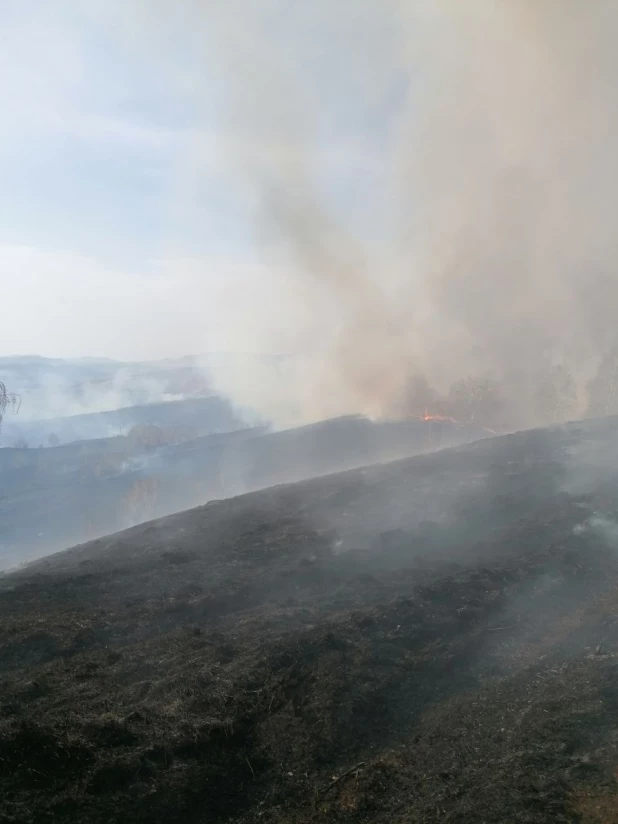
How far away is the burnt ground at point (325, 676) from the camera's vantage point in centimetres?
928

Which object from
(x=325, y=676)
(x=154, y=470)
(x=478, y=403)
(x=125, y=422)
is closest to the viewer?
(x=325, y=676)

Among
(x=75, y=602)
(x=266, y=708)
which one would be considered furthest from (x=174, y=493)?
(x=266, y=708)

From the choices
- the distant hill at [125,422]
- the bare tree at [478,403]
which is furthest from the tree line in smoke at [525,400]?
the distant hill at [125,422]

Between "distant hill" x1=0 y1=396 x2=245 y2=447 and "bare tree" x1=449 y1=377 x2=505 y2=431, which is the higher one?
"distant hill" x1=0 y1=396 x2=245 y2=447

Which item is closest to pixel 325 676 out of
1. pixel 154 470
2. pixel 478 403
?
pixel 478 403

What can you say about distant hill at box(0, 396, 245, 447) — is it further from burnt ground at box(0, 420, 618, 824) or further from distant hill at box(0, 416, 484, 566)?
burnt ground at box(0, 420, 618, 824)

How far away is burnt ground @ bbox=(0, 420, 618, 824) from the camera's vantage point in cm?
928

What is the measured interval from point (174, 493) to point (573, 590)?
55.7 m

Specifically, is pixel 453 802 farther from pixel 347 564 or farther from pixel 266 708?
pixel 347 564

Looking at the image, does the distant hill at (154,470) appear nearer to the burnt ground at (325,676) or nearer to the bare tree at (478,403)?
the bare tree at (478,403)

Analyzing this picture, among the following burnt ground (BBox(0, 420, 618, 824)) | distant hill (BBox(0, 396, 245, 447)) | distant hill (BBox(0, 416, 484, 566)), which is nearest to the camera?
burnt ground (BBox(0, 420, 618, 824))

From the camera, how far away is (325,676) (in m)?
13.4

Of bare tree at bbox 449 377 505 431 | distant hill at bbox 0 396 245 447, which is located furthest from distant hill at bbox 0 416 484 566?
distant hill at bbox 0 396 245 447

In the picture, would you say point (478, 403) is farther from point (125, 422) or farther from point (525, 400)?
point (125, 422)
